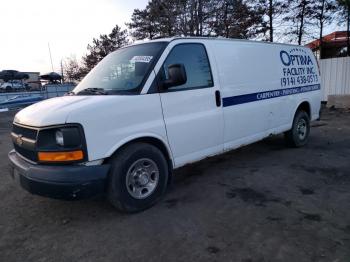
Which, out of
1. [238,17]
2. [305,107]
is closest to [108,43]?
[238,17]

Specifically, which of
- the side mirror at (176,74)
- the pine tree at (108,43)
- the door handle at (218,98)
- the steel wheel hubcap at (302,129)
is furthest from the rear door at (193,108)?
the pine tree at (108,43)

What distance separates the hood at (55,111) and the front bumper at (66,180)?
19.2 inches

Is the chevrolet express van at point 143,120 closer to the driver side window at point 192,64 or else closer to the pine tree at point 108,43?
the driver side window at point 192,64

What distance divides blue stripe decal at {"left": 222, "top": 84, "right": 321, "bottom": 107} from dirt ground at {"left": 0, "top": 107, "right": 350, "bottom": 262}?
1207 mm

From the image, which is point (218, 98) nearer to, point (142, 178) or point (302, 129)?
point (142, 178)

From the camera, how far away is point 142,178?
377cm

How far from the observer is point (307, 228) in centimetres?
321

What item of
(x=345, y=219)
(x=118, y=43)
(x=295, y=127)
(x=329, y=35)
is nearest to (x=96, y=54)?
(x=118, y=43)

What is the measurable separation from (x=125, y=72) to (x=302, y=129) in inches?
176

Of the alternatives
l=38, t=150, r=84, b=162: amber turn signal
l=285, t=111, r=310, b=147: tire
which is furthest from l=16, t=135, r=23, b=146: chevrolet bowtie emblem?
l=285, t=111, r=310, b=147: tire

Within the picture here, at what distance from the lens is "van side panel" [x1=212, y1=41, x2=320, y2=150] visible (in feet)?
15.6

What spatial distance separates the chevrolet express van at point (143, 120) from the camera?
10.5 feet

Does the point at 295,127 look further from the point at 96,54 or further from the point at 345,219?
the point at 96,54

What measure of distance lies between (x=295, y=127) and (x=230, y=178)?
242 centimetres
